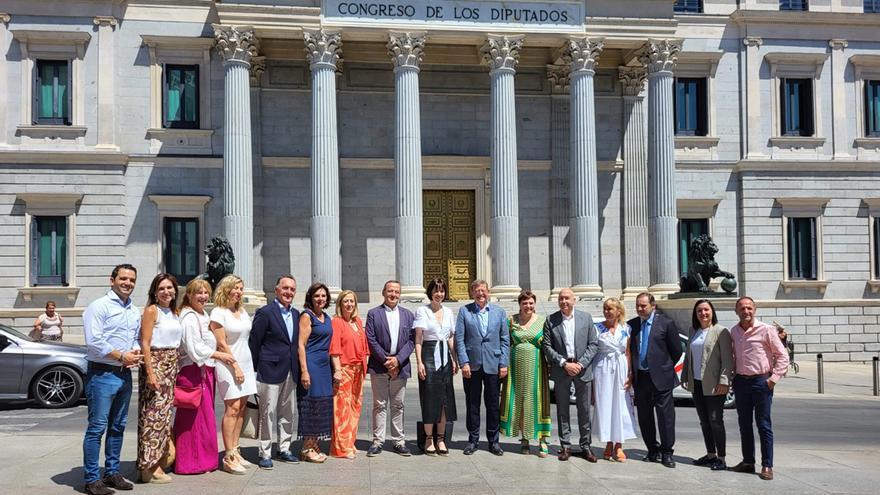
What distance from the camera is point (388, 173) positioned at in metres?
32.7

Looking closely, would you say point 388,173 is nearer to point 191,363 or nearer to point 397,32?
point 397,32

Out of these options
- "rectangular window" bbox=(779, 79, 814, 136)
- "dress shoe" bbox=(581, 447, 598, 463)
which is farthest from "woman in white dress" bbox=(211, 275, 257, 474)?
"rectangular window" bbox=(779, 79, 814, 136)

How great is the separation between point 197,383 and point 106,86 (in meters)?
22.9

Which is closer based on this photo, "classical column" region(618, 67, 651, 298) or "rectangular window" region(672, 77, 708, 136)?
"classical column" region(618, 67, 651, 298)

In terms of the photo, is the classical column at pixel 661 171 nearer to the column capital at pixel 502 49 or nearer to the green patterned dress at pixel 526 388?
the column capital at pixel 502 49

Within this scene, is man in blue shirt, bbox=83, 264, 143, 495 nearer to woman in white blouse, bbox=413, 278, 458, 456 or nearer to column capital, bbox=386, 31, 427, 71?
woman in white blouse, bbox=413, 278, 458, 456

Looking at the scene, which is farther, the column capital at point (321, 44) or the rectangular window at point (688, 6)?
the rectangular window at point (688, 6)

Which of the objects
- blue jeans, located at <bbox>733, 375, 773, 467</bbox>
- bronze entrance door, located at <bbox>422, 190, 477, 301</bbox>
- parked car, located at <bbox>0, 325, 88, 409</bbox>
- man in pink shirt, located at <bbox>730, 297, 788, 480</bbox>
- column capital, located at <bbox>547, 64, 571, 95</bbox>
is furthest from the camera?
column capital, located at <bbox>547, 64, 571, 95</bbox>

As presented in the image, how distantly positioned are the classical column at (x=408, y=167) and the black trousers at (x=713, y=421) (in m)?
16.7

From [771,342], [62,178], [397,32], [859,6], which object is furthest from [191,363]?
[859,6]

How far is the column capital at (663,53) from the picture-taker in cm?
3041

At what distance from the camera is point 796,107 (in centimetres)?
3444

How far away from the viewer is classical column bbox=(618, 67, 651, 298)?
3297cm

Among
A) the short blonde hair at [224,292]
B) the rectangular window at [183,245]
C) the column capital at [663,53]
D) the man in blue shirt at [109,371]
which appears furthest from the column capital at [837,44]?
the man in blue shirt at [109,371]
